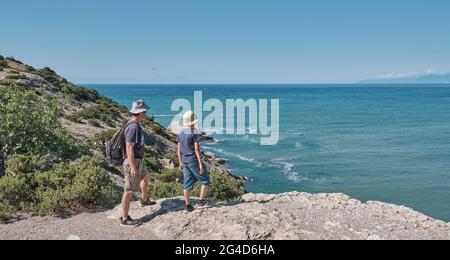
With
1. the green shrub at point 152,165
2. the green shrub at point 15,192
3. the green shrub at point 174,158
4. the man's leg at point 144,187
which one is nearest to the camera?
the man's leg at point 144,187

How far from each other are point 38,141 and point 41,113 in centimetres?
98

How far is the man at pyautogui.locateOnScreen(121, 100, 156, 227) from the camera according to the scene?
8258 millimetres

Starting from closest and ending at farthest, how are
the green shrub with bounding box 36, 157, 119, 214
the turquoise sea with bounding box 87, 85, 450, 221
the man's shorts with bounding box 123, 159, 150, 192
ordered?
the man's shorts with bounding box 123, 159, 150, 192
the green shrub with bounding box 36, 157, 119, 214
the turquoise sea with bounding box 87, 85, 450, 221

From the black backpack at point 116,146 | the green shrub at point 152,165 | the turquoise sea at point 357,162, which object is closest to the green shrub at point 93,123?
the green shrub at point 152,165

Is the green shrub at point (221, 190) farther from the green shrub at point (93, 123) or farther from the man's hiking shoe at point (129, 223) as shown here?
the green shrub at point (93, 123)

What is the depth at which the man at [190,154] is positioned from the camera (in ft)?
28.8

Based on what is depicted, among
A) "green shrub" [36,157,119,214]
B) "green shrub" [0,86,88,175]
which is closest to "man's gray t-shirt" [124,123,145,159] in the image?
"green shrub" [36,157,119,214]

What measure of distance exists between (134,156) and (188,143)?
112cm

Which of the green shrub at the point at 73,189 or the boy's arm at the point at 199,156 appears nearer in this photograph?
the boy's arm at the point at 199,156

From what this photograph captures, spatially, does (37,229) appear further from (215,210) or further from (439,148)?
(439,148)

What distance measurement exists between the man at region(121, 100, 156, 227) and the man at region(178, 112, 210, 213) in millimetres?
829

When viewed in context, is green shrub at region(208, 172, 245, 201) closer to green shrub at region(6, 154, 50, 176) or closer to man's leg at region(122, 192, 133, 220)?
green shrub at region(6, 154, 50, 176)
